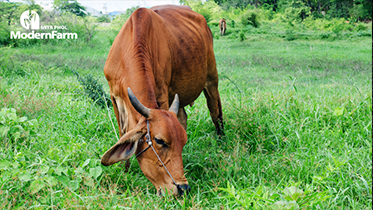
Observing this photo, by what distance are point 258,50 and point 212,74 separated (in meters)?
8.39

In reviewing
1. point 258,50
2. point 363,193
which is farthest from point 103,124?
point 258,50

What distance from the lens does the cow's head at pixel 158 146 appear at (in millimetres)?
2574

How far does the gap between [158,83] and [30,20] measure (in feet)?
38.0

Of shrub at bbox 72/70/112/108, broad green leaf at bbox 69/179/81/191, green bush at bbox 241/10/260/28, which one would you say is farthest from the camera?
green bush at bbox 241/10/260/28

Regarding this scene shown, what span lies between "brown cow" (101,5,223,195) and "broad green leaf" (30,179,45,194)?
0.55 metres

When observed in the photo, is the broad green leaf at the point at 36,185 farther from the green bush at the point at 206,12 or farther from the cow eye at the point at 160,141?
the green bush at the point at 206,12

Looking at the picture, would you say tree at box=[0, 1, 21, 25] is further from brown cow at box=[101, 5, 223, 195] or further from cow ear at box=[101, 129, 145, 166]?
cow ear at box=[101, 129, 145, 166]

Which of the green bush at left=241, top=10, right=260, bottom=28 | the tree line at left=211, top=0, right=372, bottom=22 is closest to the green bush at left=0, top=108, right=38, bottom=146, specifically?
the green bush at left=241, top=10, right=260, bottom=28

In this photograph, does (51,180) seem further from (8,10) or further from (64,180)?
(8,10)

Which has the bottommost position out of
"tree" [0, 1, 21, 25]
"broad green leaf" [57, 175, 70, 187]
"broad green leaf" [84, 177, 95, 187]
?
"broad green leaf" [84, 177, 95, 187]

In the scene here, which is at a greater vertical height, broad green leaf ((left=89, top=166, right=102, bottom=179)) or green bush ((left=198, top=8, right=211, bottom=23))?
green bush ((left=198, top=8, right=211, bottom=23))

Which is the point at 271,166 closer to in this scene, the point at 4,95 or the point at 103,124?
the point at 103,124

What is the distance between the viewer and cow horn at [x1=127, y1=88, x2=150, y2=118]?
2.53m

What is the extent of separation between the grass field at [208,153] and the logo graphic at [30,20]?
6.16 metres
